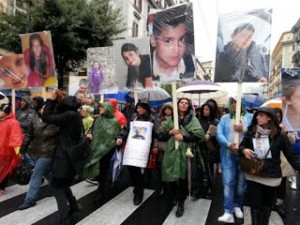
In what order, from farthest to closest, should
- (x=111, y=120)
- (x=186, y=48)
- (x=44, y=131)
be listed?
(x=111, y=120), (x=186, y=48), (x=44, y=131)

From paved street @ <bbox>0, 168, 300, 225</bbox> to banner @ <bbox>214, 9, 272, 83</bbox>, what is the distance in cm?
215

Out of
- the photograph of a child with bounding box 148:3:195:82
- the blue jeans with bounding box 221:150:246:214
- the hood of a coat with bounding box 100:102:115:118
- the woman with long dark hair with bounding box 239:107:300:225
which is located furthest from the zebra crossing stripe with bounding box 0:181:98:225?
the woman with long dark hair with bounding box 239:107:300:225

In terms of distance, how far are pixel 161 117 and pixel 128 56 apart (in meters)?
3.05

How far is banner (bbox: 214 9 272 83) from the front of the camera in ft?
18.4

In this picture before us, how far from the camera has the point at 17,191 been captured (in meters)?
6.74

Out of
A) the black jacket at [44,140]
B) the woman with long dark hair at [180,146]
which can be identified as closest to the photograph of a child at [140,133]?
the woman with long dark hair at [180,146]

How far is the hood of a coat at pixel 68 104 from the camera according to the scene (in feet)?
15.8

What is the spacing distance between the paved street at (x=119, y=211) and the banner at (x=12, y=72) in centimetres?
327

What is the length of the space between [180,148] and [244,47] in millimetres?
1849

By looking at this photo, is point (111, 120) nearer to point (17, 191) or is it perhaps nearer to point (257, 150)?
point (17, 191)

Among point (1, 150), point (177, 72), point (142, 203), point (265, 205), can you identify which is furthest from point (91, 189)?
point (265, 205)

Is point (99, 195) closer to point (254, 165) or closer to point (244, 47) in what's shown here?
point (254, 165)

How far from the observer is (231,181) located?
5.51 m

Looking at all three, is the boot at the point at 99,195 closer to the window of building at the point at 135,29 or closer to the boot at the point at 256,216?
the boot at the point at 256,216
